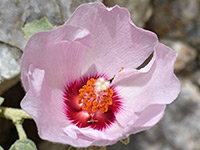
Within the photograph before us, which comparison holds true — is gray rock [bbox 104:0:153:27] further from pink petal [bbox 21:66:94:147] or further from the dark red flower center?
pink petal [bbox 21:66:94:147]

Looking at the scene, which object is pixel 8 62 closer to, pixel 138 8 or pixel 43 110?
pixel 43 110

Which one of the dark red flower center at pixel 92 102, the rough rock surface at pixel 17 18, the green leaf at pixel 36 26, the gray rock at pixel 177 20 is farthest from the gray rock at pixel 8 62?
the gray rock at pixel 177 20

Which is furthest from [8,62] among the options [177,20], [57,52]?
[177,20]

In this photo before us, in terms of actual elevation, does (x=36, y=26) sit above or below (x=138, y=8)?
above

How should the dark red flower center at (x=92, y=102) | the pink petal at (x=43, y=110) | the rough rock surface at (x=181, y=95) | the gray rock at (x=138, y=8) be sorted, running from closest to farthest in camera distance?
the pink petal at (x=43, y=110) < the dark red flower center at (x=92, y=102) < the gray rock at (x=138, y=8) < the rough rock surface at (x=181, y=95)

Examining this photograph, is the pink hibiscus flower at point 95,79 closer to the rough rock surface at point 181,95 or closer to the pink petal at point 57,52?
the pink petal at point 57,52

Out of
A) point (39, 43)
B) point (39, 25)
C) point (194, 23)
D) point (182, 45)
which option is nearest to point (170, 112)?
point (182, 45)
